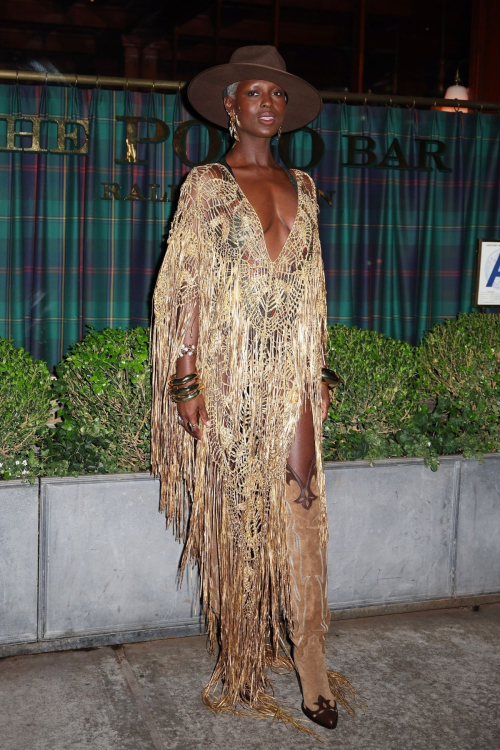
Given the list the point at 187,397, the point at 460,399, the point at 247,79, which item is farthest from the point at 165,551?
the point at 247,79

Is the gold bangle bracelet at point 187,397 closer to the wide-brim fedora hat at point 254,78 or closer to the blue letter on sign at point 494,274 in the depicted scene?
the wide-brim fedora hat at point 254,78

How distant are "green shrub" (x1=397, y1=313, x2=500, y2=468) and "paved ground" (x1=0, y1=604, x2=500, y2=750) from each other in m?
0.62

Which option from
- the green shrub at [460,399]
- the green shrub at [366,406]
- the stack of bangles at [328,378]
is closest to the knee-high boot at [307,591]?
the stack of bangles at [328,378]

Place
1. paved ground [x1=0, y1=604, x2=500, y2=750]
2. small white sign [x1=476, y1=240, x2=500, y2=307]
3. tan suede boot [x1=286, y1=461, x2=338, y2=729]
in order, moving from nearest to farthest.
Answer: paved ground [x1=0, y1=604, x2=500, y2=750]
tan suede boot [x1=286, y1=461, x2=338, y2=729]
small white sign [x1=476, y1=240, x2=500, y2=307]

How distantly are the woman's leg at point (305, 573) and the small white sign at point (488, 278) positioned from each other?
2575 mm

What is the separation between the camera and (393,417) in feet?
9.21

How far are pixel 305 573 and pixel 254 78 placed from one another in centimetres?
131

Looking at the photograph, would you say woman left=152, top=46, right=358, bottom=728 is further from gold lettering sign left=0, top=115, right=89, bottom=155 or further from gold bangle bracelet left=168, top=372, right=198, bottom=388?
gold lettering sign left=0, top=115, right=89, bottom=155

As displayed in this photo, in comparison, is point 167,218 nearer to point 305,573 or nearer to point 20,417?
point 20,417

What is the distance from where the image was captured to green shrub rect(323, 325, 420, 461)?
2.72m

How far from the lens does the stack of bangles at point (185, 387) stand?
2.02 meters

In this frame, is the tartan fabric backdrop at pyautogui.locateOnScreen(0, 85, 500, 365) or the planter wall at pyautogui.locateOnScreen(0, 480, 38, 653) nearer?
the planter wall at pyautogui.locateOnScreen(0, 480, 38, 653)

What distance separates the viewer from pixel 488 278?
173 inches

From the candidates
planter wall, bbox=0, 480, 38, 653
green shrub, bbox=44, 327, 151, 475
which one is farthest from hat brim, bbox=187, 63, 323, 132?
planter wall, bbox=0, 480, 38, 653
